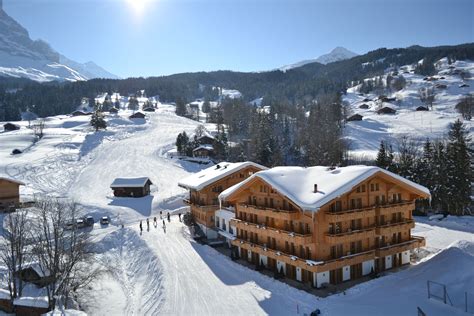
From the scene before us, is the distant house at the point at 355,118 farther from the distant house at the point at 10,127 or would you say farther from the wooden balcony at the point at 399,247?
the distant house at the point at 10,127

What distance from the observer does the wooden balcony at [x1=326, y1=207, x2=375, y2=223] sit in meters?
32.3

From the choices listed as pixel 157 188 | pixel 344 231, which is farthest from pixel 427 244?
pixel 157 188

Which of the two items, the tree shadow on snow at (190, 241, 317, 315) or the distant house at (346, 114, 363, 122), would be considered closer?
the tree shadow on snow at (190, 241, 317, 315)

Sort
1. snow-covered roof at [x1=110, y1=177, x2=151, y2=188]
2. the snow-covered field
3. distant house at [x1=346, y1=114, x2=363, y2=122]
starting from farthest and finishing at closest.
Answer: distant house at [x1=346, y1=114, x2=363, y2=122] → snow-covered roof at [x1=110, y1=177, x2=151, y2=188] → the snow-covered field

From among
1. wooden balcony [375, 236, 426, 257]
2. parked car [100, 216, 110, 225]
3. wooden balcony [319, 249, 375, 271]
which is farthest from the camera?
parked car [100, 216, 110, 225]

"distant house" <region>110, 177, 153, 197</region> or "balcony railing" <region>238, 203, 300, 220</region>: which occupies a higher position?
"balcony railing" <region>238, 203, 300, 220</region>

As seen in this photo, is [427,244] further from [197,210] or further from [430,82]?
[430,82]

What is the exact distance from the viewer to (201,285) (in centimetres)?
3309

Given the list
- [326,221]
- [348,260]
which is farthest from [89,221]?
[348,260]

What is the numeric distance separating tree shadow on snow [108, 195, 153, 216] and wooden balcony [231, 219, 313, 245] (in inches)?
1075

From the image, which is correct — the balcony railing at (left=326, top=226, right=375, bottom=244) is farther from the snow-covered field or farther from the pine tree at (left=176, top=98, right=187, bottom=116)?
the pine tree at (left=176, top=98, right=187, bottom=116)

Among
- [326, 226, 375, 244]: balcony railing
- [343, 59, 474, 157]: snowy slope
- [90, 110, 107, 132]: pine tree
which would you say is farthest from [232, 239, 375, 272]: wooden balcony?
[90, 110, 107, 132]: pine tree

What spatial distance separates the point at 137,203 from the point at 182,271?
34.2 meters

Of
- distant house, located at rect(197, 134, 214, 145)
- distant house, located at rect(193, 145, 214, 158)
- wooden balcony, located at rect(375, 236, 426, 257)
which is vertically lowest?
wooden balcony, located at rect(375, 236, 426, 257)
